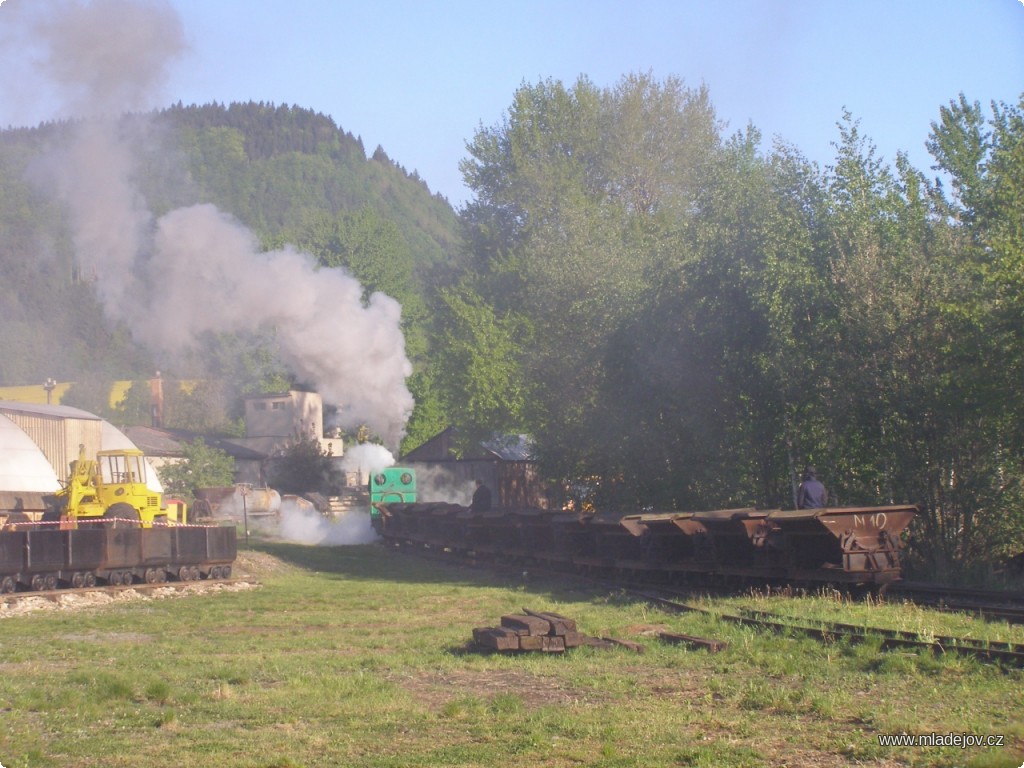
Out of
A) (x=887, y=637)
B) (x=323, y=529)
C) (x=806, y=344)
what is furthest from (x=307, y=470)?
(x=887, y=637)

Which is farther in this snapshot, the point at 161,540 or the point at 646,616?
the point at 161,540

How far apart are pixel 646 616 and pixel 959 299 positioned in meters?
9.05

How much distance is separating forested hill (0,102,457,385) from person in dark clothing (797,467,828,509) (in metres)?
29.3

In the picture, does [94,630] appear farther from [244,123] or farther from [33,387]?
[244,123]

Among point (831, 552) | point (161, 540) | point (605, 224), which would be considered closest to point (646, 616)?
point (831, 552)

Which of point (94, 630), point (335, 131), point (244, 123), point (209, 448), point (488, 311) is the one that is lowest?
point (94, 630)

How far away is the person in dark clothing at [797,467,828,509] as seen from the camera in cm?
1838

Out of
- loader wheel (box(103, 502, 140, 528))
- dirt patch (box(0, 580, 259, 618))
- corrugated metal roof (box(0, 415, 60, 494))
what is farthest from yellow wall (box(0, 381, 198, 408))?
dirt patch (box(0, 580, 259, 618))

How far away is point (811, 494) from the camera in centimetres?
1838

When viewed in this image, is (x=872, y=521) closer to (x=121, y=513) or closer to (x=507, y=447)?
(x=121, y=513)

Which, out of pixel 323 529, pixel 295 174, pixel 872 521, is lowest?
pixel 323 529

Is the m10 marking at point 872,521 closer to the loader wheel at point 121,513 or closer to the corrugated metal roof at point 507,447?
the loader wheel at point 121,513

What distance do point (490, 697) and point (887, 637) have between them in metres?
4.67

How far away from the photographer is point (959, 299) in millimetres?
19062
